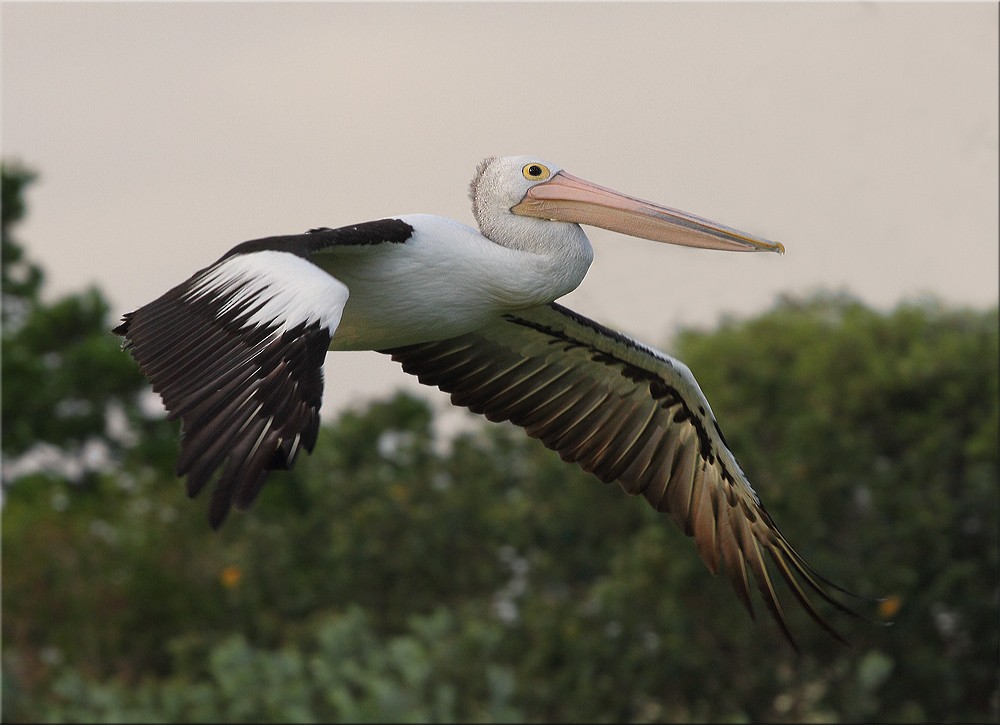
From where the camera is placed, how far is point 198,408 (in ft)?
22.7

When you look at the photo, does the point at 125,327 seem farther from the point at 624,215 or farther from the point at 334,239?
the point at 624,215

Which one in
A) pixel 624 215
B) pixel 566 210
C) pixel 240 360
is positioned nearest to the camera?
pixel 240 360

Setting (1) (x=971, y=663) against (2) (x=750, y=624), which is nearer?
(2) (x=750, y=624)

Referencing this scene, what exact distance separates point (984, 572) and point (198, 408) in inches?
699

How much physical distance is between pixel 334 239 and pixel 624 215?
1.74 m

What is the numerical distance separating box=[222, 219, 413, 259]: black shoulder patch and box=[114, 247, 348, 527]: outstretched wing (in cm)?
5

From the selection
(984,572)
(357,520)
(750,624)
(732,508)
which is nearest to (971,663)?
(984,572)

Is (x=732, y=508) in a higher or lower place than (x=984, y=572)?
higher

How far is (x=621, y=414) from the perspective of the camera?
404 inches

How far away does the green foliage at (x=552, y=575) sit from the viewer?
20.0m

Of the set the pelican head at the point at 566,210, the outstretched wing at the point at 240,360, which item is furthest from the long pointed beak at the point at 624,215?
the outstretched wing at the point at 240,360

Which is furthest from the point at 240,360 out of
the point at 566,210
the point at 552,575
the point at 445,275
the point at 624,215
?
the point at 552,575

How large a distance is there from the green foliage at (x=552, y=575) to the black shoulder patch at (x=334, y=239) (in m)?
10.0

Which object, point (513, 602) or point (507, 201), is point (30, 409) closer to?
point (513, 602)
